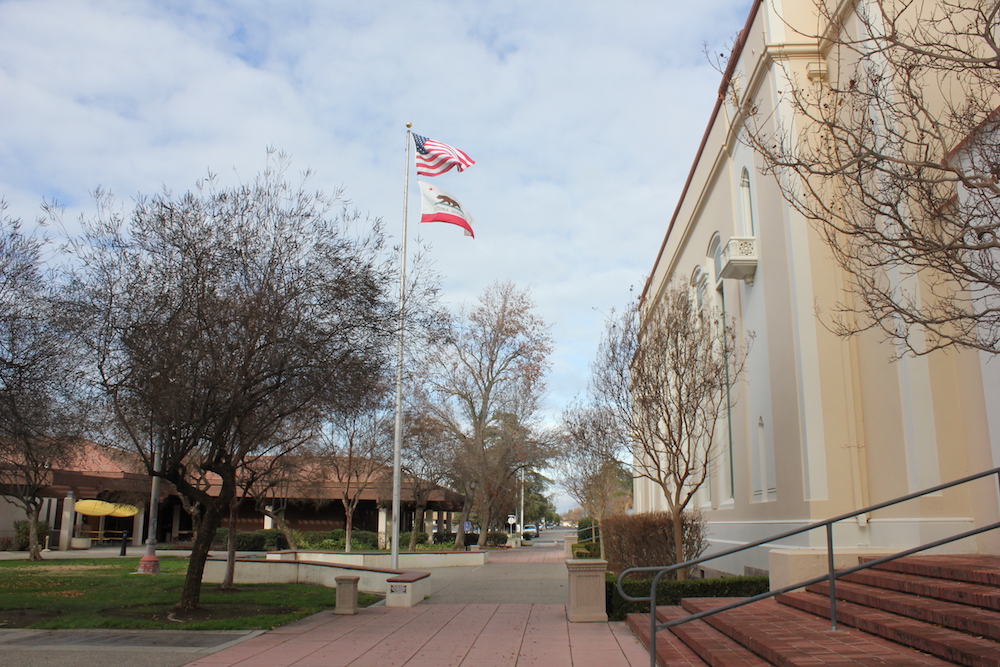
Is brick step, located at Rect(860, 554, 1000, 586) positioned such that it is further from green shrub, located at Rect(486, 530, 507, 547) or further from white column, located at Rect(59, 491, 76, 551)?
white column, located at Rect(59, 491, 76, 551)

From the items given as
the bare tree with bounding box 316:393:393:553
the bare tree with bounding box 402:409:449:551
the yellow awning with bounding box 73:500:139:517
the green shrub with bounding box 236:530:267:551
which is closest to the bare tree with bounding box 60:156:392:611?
the bare tree with bounding box 316:393:393:553

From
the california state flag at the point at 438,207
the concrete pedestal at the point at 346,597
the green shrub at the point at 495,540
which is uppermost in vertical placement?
the california state flag at the point at 438,207

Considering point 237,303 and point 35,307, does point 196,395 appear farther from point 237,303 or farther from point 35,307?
point 35,307

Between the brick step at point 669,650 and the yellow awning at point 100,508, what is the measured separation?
3858 cm

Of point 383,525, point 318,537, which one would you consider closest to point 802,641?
point 318,537

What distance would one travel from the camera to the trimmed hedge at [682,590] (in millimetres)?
12516

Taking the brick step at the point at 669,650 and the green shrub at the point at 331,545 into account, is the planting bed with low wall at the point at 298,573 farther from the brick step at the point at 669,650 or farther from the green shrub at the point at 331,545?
the green shrub at the point at 331,545

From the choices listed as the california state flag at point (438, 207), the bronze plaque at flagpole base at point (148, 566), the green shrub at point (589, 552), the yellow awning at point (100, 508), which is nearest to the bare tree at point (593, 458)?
the green shrub at point (589, 552)

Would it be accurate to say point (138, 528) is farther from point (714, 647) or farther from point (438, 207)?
point (714, 647)

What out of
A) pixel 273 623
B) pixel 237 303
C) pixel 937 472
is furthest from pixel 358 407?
pixel 937 472

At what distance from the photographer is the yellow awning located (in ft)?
137

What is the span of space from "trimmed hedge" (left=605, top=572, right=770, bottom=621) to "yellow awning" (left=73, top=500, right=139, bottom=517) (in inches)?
1445

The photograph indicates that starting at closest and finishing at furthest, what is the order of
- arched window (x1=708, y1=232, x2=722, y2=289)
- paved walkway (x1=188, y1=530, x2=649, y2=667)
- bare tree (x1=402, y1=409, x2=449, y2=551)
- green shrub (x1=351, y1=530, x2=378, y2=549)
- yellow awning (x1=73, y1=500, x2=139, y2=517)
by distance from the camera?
paved walkway (x1=188, y1=530, x2=649, y2=667), arched window (x1=708, y1=232, x2=722, y2=289), bare tree (x1=402, y1=409, x2=449, y2=551), green shrub (x1=351, y1=530, x2=378, y2=549), yellow awning (x1=73, y1=500, x2=139, y2=517)

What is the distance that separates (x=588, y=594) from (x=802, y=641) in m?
5.91
